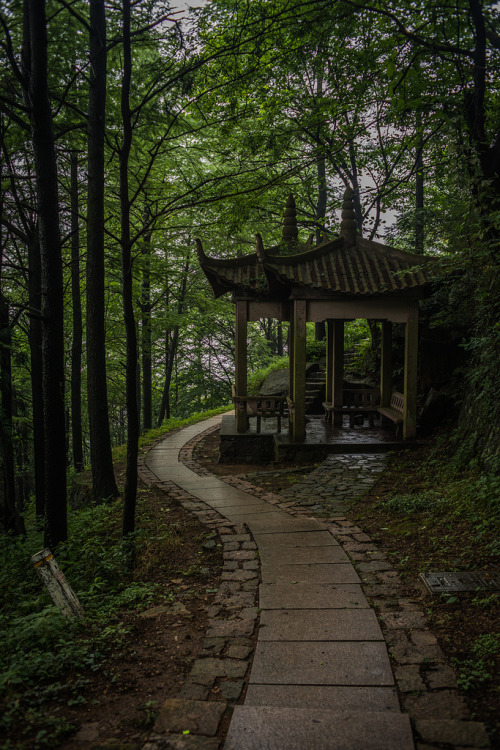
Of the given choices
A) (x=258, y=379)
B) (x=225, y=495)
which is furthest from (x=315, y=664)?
(x=258, y=379)

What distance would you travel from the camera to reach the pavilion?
30.1 ft

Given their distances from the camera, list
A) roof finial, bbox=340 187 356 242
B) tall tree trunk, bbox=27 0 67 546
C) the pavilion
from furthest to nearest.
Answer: roof finial, bbox=340 187 356 242, the pavilion, tall tree trunk, bbox=27 0 67 546

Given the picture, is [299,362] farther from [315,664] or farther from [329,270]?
[315,664]

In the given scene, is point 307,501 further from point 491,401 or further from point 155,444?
point 155,444

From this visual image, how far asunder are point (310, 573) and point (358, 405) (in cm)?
810

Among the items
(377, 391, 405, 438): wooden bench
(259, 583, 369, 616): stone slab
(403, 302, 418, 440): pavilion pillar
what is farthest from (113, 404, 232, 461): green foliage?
(259, 583, 369, 616): stone slab

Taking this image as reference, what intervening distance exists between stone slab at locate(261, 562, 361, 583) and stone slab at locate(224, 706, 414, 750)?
1.74 meters

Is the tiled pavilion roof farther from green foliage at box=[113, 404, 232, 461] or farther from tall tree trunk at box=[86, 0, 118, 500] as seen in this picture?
Result: green foliage at box=[113, 404, 232, 461]

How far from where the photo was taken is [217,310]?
1889 cm

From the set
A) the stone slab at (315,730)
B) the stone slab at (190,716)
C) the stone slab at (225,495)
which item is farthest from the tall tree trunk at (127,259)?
the stone slab at (315,730)

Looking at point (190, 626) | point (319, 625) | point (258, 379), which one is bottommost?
point (190, 626)

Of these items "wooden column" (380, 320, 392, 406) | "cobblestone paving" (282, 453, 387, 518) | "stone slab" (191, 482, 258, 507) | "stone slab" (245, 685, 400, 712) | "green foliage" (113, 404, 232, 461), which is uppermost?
"wooden column" (380, 320, 392, 406)

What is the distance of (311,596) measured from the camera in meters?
3.82

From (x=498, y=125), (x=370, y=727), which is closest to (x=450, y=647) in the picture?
(x=370, y=727)
